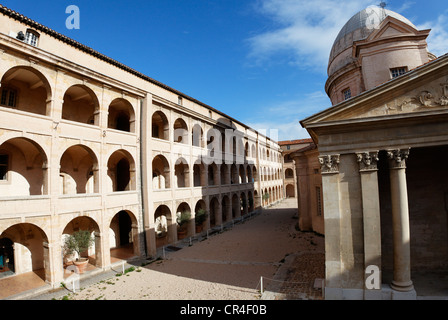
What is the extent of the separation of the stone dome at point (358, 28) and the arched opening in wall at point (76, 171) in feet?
74.7

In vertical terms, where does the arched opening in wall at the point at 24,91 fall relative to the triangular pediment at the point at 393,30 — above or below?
below

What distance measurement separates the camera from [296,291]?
1188 cm

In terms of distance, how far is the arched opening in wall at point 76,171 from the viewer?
18609mm

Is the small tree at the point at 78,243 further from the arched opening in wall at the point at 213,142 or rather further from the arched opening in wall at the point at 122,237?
the arched opening in wall at the point at 213,142

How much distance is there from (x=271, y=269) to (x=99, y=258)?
10954mm

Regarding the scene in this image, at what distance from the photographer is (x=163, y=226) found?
25.9 m

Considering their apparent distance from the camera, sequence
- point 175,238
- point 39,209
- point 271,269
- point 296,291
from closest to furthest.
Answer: point 296,291, point 39,209, point 271,269, point 175,238

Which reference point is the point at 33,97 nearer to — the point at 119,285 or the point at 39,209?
the point at 39,209

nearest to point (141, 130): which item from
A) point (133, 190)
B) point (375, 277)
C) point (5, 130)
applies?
point (133, 190)

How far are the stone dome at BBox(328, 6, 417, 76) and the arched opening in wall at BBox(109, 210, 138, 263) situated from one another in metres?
22.3

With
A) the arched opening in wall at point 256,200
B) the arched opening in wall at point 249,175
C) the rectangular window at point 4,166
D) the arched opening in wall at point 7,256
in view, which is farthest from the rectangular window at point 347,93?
the arched opening in wall at point 7,256

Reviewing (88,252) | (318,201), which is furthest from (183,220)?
(318,201)

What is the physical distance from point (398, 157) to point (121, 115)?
21056mm

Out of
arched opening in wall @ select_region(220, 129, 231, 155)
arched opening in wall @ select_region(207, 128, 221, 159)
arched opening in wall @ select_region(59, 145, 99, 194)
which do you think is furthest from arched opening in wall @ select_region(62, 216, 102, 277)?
arched opening in wall @ select_region(220, 129, 231, 155)
